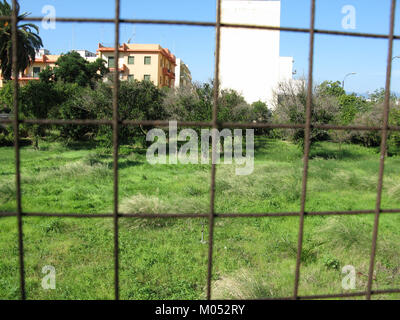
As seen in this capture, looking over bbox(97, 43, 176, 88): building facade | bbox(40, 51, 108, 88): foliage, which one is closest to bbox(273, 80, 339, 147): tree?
bbox(40, 51, 108, 88): foliage

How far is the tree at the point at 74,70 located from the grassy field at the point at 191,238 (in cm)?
1640

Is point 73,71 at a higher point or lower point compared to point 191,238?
higher

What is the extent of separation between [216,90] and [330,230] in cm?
419

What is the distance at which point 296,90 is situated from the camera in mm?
14773

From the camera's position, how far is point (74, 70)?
2436cm

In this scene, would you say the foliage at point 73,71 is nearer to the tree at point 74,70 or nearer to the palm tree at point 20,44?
the tree at point 74,70

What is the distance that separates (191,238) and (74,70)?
2252 centimetres

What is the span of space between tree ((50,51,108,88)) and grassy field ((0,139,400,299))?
53.8ft

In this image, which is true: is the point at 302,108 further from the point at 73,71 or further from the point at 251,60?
the point at 73,71

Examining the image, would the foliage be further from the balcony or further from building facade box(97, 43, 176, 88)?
the balcony

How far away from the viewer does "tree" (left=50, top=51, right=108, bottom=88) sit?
23.9 meters

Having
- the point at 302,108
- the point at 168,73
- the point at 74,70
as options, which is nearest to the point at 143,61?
the point at 168,73
